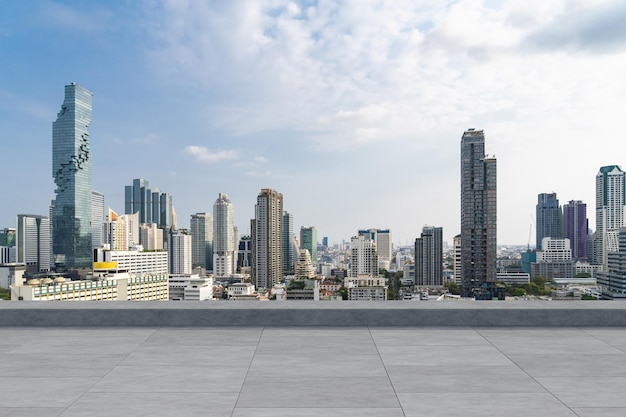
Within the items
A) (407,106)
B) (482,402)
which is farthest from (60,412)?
(407,106)

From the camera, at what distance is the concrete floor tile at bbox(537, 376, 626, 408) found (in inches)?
221

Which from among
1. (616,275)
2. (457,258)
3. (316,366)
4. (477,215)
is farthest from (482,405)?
(457,258)

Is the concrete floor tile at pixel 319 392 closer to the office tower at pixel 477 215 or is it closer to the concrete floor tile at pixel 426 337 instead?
the concrete floor tile at pixel 426 337

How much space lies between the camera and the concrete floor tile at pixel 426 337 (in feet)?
27.7

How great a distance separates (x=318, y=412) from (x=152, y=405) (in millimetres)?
1516

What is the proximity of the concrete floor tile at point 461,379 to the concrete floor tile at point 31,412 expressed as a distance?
3154 mm

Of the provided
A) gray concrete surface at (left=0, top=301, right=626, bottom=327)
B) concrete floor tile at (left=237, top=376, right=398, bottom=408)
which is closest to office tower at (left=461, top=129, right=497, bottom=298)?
gray concrete surface at (left=0, top=301, right=626, bottom=327)

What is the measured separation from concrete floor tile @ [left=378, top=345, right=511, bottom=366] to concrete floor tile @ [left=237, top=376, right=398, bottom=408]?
3.36 feet

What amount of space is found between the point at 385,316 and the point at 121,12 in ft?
514

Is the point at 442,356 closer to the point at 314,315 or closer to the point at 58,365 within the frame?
the point at 314,315

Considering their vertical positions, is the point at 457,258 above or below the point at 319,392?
below

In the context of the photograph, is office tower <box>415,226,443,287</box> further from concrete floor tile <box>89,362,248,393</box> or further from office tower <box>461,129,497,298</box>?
concrete floor tile <box>89,362,248,393</box>

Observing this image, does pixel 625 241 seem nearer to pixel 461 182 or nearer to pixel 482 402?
pixel 461 182

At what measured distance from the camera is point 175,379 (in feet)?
21.2
